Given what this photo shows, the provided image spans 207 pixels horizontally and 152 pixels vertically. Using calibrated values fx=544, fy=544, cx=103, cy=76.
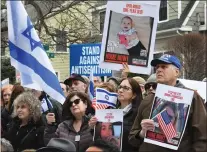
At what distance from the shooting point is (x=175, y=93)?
4.82 m

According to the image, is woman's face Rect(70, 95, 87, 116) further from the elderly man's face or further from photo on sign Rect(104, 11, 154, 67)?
the elderly man's face

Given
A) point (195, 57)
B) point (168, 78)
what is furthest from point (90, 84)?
point (195, 57)

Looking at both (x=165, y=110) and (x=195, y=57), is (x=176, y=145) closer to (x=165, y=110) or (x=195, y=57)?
(x=165, y=110)

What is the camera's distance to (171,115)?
4.86 m

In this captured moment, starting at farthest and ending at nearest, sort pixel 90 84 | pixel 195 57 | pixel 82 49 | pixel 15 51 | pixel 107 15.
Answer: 1. pixel 195 57
2. pixel 82 49
3. pixel 90 84
4. pixel 15 51
5. pixel 107 15

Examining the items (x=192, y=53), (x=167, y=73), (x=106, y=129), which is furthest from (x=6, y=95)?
(x=192, y=53)

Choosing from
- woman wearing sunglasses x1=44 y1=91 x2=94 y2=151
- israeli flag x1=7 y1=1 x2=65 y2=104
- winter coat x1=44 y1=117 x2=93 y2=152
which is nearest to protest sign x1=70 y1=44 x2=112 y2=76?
woman wearing sunglasses x1=44 y1=91 x2=94 y2=151

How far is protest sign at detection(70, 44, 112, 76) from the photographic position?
9.84m

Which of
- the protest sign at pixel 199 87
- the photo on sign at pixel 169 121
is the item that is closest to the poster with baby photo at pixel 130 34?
the photo on sign at pixel 169 121

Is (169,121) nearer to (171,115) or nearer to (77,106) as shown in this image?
(171,115)

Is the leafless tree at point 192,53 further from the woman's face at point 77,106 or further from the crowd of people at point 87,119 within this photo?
the woman's face at point 77,106

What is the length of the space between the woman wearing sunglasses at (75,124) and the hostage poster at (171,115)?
123 cm

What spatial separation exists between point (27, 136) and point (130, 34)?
1.82 m

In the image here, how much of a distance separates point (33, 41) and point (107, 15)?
920 millimetres
